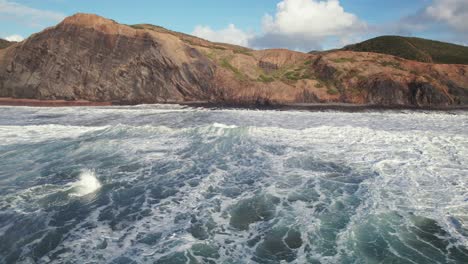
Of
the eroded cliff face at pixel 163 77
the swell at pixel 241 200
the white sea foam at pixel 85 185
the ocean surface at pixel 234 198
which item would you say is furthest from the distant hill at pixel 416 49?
the white sea foam at pixel 85 185

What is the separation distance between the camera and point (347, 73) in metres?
58.2

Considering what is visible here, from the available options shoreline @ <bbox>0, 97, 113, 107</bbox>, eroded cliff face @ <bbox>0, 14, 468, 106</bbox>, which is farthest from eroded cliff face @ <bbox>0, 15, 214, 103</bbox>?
shoreline @ <bbox>0, 97, 113, 107</bbox>

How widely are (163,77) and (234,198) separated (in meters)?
45.1

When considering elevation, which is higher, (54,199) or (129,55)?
(129,55)

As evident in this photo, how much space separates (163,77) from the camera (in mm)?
55781

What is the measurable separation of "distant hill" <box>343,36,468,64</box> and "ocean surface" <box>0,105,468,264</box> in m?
85.6

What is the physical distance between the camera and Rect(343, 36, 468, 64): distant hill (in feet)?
322

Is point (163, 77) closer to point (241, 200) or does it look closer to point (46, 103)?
point (46, 103)

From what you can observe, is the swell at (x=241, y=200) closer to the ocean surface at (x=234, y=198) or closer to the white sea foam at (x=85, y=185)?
the ocean surface at (x=234, y=198)

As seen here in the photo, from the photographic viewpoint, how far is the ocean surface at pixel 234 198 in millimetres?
9797

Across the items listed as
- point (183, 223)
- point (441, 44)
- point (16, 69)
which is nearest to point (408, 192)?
point (183, 223)

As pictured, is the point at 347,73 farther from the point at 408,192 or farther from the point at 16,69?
the point at 16,69

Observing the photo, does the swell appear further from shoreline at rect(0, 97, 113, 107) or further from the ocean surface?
shoreline at rect(0, 97, 113, 107)

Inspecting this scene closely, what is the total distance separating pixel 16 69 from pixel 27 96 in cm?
570
